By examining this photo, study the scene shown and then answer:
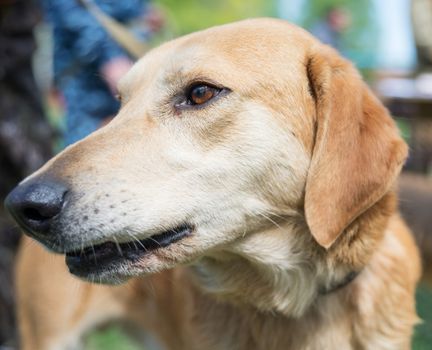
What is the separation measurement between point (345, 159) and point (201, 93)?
0.65 m

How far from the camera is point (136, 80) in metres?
3.00

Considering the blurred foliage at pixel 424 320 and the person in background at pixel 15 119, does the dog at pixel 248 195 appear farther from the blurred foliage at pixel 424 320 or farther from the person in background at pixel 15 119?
the blurred foliage at pixel 424 320

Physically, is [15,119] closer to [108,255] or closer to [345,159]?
[108,255]

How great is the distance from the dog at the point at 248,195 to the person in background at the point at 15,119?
1869mm

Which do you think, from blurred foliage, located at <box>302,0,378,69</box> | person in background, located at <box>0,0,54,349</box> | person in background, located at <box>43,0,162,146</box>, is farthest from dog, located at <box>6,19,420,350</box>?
blurred foliage, located at <box>302,0,378,69</box>

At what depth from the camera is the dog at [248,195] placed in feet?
8.03

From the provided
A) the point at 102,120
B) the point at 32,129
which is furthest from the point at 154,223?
the point at 32,129

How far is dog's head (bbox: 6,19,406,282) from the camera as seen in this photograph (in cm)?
241

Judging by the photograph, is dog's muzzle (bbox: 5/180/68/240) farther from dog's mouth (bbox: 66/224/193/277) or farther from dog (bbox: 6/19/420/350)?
dog's mouth (bbox: 66/224/193/277)

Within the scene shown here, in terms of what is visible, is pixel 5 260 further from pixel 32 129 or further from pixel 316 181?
pixel 316 181

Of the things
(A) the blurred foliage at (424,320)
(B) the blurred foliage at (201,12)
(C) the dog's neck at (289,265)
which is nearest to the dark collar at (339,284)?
(C) the dog's neck at (289,265)

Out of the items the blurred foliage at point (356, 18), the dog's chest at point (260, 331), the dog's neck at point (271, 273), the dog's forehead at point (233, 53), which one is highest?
the dog's forehead at point (233, 53)

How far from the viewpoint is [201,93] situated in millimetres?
2676

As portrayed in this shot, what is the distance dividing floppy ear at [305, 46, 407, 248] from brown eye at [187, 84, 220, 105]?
1.54 ft
